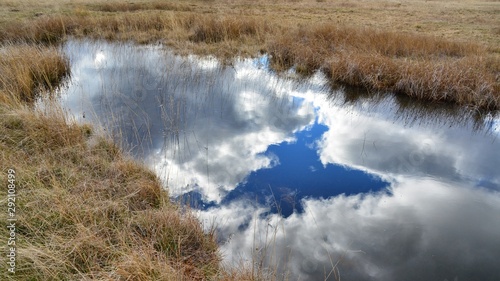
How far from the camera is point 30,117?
5.39 meters

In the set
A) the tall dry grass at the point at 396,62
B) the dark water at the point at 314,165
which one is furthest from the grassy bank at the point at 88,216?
the tall dry grass at the point at 396,62

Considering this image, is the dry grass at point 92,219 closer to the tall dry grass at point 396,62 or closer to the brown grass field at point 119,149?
the brown grass field at point 119,149

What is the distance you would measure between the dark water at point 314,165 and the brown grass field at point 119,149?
476mm

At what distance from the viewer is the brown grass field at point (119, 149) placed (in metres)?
3.00

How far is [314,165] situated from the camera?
18.5 ft

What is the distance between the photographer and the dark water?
3865mm

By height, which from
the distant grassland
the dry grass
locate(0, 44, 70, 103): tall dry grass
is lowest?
the dry grass

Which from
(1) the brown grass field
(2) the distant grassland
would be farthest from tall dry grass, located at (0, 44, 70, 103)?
(2) the distant grassland

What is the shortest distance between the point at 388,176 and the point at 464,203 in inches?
43.9

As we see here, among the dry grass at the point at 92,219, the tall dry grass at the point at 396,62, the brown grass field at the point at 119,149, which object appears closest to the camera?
the dry grass at the point at 92,219

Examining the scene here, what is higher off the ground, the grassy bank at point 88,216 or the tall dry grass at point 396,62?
the tall dry grass at point 396,62

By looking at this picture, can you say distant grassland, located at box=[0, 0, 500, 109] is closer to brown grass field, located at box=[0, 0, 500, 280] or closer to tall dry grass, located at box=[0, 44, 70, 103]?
brown grass field, located at box=[0, 0, 500, 280]

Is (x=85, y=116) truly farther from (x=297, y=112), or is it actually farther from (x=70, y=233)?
(x=297, y=112)

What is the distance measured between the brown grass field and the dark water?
48 cm
